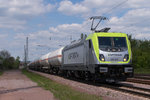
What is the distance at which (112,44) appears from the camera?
1521 cm

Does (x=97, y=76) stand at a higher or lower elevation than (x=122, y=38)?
lower

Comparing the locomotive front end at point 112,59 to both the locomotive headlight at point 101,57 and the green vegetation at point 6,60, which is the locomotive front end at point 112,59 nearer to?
the locomotive headlight at point 101,57

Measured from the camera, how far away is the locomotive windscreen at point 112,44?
1495 cm

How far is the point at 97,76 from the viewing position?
14.7 m

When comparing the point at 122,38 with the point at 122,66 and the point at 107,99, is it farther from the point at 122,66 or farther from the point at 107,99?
the point at 107,99

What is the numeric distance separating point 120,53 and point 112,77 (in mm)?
1594

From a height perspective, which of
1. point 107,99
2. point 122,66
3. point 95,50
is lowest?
point 107,99

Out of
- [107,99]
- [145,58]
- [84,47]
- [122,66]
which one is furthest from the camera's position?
[145,58]

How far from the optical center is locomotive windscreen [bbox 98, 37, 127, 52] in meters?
14.9

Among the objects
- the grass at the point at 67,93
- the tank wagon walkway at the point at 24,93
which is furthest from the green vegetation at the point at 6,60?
the grass at the point at 67,93

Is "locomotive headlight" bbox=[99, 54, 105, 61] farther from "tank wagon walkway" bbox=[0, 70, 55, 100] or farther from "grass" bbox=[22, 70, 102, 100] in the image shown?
Result: "tank wagon walkway" bbox=[0, 70, 55, 100]

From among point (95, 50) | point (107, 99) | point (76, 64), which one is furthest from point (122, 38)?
point (107, 99)

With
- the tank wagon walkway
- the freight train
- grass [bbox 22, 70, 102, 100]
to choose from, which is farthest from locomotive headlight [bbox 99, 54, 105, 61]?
the tank wagon walkway

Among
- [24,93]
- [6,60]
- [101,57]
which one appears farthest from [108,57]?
[6,60]
